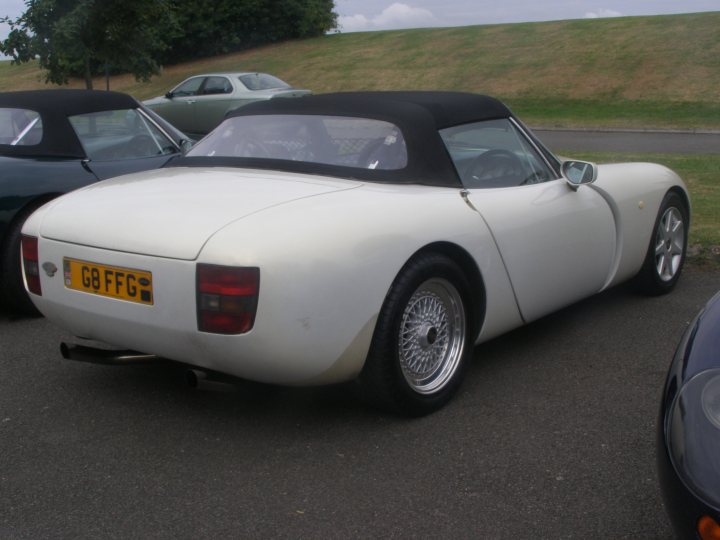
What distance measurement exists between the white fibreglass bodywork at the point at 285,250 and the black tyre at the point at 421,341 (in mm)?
79

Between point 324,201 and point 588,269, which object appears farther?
point 588,269

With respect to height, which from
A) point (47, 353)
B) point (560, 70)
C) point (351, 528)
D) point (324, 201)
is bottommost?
point (560, 70)

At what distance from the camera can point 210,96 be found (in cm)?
2000

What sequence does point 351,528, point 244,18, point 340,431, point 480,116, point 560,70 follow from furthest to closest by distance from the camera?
point 244,18, point 560,70, point 480,116, point 340,431, point 351,528

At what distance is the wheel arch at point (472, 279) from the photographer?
379cm

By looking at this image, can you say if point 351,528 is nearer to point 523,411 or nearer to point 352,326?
point 352,326

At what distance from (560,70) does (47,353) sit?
25.8 m

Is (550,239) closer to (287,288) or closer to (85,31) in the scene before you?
(287,288)

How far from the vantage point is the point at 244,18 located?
4162 cm

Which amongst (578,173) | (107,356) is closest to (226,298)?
(107,356)

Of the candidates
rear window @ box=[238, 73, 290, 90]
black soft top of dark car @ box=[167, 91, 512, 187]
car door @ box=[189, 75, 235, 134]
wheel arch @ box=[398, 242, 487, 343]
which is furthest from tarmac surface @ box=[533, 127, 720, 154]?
wheel arch @ box=[398, 242, 487, 343]

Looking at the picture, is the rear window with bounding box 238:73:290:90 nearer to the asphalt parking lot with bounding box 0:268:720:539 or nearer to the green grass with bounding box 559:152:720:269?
the green grass with bounding box 559:152:720:269

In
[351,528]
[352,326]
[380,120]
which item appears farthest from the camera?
[380,120]

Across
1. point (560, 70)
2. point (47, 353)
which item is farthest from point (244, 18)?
point (47, 353)
